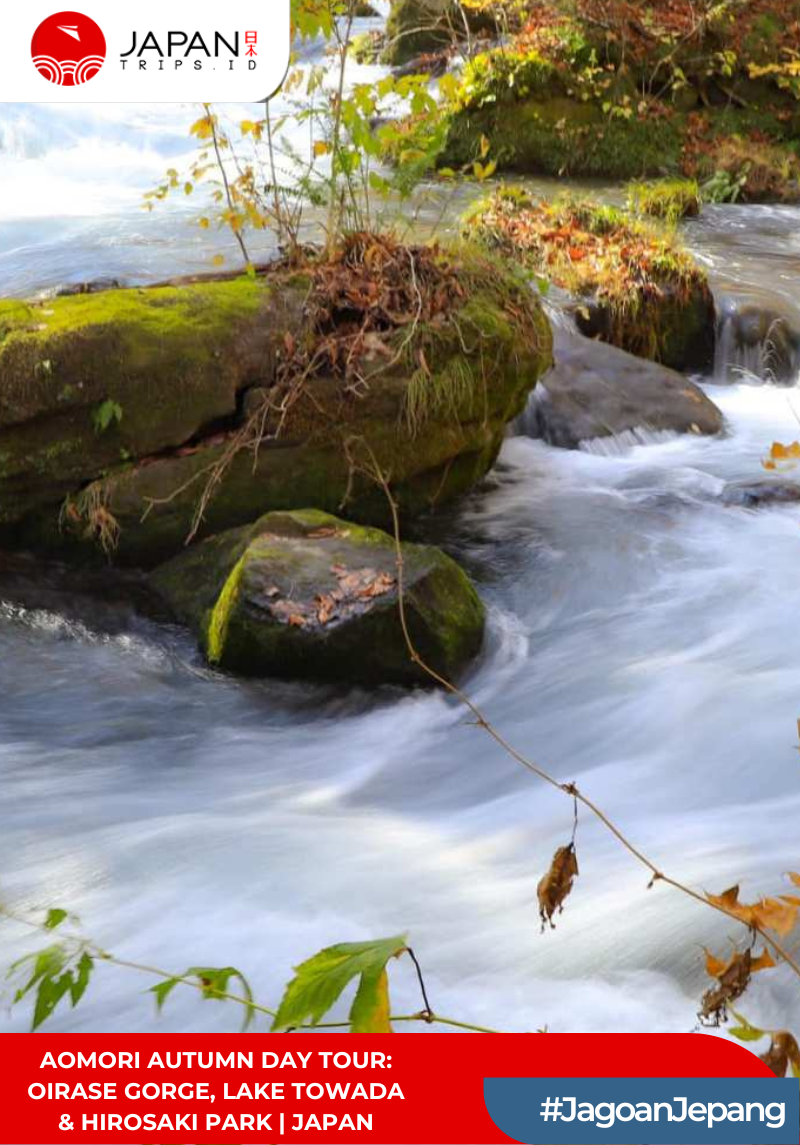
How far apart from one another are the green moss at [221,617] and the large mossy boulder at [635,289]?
4199 millimetres

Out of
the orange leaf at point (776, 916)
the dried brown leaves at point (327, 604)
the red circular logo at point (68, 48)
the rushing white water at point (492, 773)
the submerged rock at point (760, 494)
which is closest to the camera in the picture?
the orange leaf at point (776, 916)

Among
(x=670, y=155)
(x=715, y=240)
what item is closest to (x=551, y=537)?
(x=715, y=240)

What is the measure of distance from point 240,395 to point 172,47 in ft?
5.39

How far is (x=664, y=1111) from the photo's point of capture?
1.88 metres

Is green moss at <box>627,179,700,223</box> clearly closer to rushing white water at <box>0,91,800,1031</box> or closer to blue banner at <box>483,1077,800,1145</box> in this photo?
rushing white water at <box>0,91,800,1031</box>

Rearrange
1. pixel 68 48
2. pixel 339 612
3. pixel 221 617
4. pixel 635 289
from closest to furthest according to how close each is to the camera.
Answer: pixel 68 48
pixel 339 612
pixel 221 617
pixel 635 289

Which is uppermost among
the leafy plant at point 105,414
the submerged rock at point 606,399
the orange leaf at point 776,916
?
the leafy plant at point 105,414

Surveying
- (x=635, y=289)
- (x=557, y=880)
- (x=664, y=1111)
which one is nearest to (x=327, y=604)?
(x=557, y=880)

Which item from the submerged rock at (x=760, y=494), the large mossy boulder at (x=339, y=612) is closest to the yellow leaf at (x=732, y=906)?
the large mossy boulder at (x=339, y=612)

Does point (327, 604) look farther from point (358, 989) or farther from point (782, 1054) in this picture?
point (358, 989)

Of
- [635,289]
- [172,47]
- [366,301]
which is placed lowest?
[635,289]

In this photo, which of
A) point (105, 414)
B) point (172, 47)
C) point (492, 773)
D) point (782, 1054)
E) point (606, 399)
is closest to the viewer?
point (782, 1054)

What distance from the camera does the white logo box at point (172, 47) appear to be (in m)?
4.53

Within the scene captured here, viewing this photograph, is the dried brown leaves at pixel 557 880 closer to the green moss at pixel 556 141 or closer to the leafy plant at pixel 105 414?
the leafy plant at pixel 105 414
